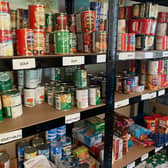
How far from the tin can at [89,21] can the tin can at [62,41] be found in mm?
170

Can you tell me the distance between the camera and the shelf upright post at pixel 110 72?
3.62ft

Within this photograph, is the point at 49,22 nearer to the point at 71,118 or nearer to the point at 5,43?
the point at 5,43

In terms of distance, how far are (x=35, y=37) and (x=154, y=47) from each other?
1.24 meters

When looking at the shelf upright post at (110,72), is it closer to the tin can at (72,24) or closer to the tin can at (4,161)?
the tin can at (72,24)

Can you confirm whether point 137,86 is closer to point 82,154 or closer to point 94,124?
point 94,124

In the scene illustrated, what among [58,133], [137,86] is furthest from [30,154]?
[137,86]

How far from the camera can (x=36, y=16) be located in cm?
93

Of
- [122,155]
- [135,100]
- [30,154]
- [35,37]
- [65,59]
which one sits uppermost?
[35,37]

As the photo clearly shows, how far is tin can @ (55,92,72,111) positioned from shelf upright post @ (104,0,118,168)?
0.89 feet

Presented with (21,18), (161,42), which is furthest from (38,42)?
(161,42)

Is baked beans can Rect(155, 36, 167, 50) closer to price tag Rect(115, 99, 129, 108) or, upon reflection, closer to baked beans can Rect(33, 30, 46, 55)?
price tag Rect(115, 99, 129, 108)

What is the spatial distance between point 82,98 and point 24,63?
46cm

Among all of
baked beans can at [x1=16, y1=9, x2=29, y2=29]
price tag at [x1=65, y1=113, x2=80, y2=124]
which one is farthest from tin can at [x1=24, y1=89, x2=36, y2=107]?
baked beans can at [x1=16, y1=9, x2=29, y2=29]

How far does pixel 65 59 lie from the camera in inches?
39.2
